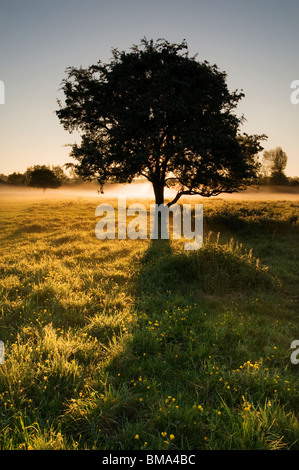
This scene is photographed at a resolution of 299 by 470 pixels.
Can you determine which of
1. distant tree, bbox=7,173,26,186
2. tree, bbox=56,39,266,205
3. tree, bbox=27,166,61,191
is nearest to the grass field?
tree, bbox=56,39,266,205

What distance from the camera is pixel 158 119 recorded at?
15.4m

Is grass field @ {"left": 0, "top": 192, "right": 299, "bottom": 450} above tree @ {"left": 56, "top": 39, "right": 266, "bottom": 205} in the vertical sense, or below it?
below

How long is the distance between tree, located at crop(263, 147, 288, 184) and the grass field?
81008mm

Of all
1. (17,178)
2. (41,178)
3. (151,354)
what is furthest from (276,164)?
(17,178)

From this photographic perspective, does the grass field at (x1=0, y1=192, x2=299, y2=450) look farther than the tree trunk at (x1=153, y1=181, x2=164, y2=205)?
No

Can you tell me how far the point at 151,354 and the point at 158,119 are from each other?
13983 mm

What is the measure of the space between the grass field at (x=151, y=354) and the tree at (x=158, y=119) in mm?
9420

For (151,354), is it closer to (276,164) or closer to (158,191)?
(158,191)

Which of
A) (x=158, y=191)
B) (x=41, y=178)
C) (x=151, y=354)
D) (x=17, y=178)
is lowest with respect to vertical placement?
(x=151, y=354)

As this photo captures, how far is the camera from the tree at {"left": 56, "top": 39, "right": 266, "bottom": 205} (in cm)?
1572

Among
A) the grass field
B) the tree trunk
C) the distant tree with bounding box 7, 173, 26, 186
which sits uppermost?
the distant tree with bounding box 7, 173, 26, 186

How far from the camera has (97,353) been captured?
171 inches

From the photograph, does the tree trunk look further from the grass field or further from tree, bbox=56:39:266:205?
the grass field
